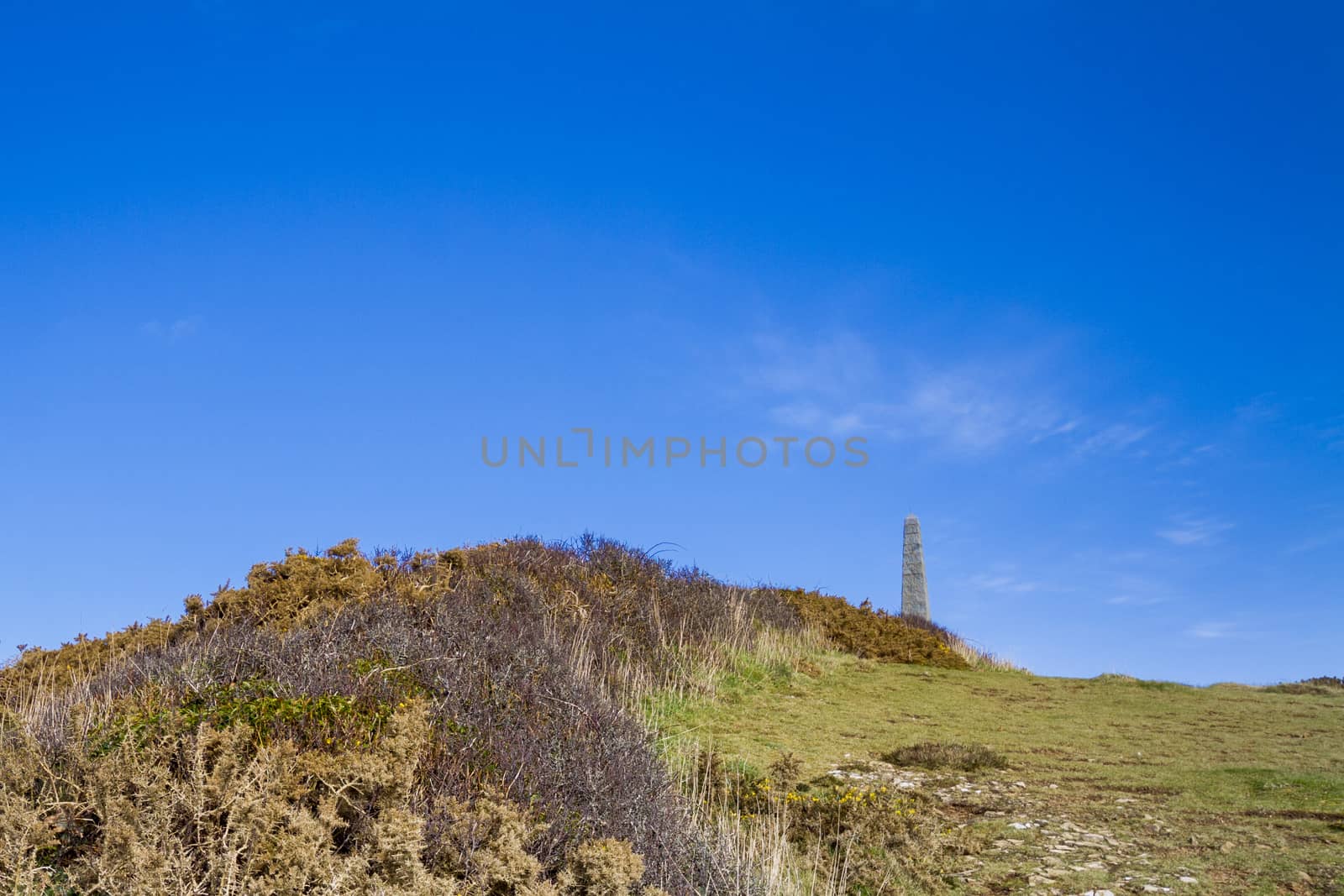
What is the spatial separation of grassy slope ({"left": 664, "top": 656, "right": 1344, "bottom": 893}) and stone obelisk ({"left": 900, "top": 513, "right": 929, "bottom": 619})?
24.2ft

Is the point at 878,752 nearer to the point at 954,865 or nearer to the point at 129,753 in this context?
the point at 954,865

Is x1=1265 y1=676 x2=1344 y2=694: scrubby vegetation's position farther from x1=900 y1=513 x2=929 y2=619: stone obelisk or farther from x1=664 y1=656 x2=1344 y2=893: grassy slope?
x1=900 y1=513 x2=929 y2=619: stone obelisk

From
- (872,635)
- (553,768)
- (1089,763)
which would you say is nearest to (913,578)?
(872,635)

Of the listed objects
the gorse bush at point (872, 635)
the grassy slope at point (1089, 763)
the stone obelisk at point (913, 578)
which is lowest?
the grassy slope at point (1089, 763)

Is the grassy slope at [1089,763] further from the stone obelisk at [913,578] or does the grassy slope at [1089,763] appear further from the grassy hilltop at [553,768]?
the stone obelisk at [913,578]

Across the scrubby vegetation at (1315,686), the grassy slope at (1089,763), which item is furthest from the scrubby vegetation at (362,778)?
the scrubby vegetation at (1315,686)

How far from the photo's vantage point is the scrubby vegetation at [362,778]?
144 inches

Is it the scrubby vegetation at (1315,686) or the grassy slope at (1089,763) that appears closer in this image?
the grassy slope at (1089,763)

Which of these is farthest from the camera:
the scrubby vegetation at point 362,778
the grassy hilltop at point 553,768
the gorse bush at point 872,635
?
the gorse bush at point 872,635

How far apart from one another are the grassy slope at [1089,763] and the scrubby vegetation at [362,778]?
45.7 inches

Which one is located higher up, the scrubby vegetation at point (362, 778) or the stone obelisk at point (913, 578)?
the stone obelisk at point (913, 578)

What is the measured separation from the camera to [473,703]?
5.49 m

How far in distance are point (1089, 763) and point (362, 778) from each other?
6.98 m

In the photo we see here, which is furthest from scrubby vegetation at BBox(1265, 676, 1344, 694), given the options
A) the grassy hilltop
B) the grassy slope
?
the grassy hilltop
